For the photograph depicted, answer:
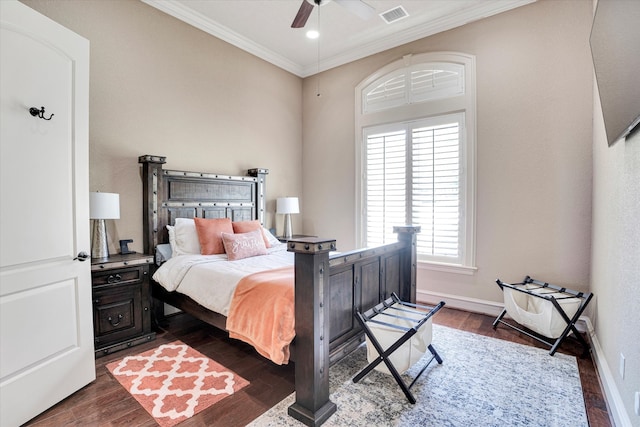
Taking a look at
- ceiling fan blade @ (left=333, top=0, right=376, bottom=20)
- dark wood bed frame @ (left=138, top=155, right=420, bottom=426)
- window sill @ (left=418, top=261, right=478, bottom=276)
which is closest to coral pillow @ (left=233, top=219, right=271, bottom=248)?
dark wood bed frame @ (left=138, top=155, right=420, bottom=426)

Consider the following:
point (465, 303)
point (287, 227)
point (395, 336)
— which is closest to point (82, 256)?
point (395, 336)

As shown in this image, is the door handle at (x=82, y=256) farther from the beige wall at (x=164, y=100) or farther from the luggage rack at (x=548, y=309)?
the luggage rack at (x=548, y=309)

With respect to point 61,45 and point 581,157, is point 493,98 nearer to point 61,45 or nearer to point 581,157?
point 581,157

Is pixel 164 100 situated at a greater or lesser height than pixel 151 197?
greater

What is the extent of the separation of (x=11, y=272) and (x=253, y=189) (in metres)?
2.86

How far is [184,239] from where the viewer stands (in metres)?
3.36

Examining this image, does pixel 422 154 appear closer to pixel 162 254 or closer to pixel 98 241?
pixel 162 254

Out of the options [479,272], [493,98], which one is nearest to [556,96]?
[493,98]

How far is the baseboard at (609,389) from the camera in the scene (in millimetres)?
1717

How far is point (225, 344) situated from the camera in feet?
9.59

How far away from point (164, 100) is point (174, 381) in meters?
2.94

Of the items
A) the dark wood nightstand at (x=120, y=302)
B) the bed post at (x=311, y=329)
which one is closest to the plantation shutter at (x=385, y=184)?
the bed post at (x=311, y=329)

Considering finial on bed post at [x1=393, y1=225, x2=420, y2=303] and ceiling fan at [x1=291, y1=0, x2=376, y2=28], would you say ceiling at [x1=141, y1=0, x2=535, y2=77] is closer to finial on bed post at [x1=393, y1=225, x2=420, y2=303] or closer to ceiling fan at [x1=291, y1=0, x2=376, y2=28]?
ceiling fan at [x1=291, y1=0, x2=376, y2=28]

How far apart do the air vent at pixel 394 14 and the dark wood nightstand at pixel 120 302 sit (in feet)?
12.5
